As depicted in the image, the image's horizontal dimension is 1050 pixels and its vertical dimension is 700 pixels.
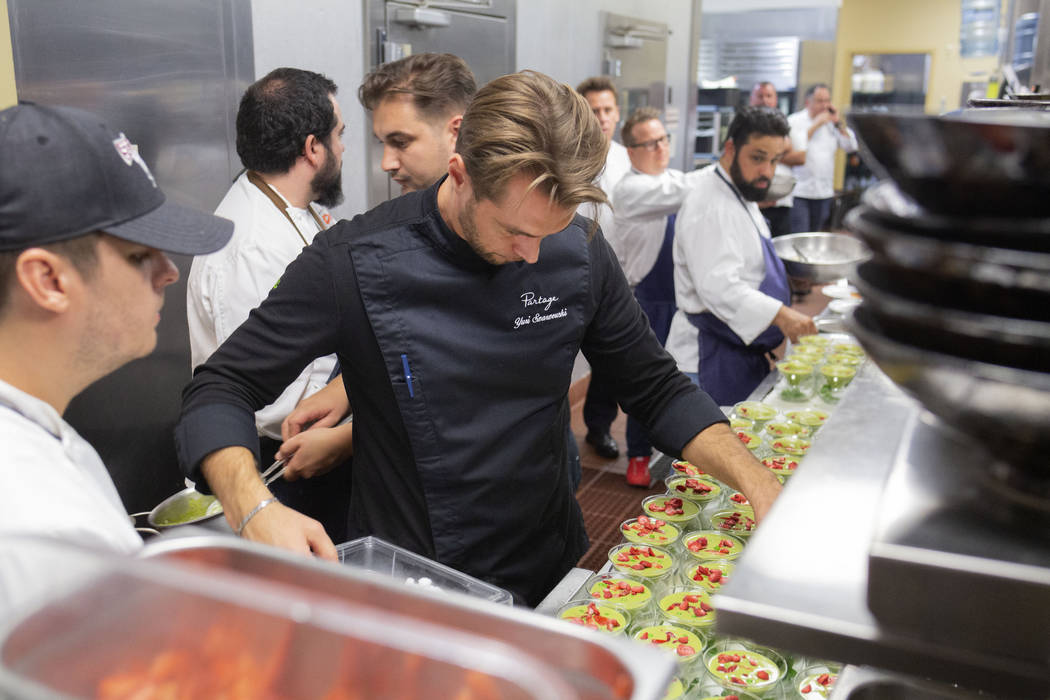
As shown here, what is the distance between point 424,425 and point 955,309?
135cm

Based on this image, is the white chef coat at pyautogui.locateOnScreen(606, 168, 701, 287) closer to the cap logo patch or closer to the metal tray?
the cap logo patch

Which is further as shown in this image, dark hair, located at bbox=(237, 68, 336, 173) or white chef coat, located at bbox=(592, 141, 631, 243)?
white chef coat, located at bbox=(592, 141, 631, 243)

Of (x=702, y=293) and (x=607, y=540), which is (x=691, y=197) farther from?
(x=607, y=540)

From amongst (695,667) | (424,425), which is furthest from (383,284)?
(695,667)

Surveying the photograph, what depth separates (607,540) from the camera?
13.7 ft

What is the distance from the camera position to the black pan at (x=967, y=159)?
0.59m

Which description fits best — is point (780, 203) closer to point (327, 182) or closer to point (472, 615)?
point (327, 182)

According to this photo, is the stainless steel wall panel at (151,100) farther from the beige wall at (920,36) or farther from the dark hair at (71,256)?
the beige wall at (920,36)

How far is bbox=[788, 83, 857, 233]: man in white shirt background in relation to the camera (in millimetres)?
9500

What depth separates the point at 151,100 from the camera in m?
2.95

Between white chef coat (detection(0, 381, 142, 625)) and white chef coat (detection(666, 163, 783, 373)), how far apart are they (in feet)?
9.86

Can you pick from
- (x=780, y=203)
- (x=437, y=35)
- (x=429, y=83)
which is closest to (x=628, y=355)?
(x=429, y=83)

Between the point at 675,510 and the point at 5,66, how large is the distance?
2.16 m

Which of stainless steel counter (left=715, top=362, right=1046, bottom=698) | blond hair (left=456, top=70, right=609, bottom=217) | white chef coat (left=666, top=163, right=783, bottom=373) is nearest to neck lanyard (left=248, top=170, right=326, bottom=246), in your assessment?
blond hair (left=456, top=70, right=609, bottom=217)
